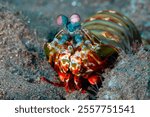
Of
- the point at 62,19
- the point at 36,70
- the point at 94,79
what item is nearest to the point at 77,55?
the point at 94,79

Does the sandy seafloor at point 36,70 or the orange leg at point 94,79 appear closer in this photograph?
the sandy seafloor at point 36,70

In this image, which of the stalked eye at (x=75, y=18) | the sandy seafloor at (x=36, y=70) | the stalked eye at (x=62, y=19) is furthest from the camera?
the stalked eye at (x=62, y=19)

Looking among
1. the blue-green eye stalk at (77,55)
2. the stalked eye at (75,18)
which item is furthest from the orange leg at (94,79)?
the stalked eye at (75,18)

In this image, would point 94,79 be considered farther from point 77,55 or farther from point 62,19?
point 62,19

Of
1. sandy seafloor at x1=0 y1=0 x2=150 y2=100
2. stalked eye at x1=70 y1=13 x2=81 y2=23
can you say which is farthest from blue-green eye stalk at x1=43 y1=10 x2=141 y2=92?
sandy seafloor at x1=0 y1=0 x2=150 y2=100

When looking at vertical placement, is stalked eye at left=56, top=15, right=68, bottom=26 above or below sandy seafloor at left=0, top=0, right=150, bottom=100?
above

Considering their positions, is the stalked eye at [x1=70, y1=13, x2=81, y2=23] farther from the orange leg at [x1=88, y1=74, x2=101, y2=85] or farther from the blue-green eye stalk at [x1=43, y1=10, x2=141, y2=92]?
the orange leg at [x1=88, y1=74, x2=101, y2=85]

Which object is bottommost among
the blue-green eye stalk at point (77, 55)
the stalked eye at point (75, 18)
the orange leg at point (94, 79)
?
the orange leg at point (94, 79)

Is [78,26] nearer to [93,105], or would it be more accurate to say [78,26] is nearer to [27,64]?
[27,64]

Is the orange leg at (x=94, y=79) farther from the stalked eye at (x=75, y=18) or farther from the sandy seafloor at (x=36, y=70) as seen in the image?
the stalked eye at (x=75, y=18)

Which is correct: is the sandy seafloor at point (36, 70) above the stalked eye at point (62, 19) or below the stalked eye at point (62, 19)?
below

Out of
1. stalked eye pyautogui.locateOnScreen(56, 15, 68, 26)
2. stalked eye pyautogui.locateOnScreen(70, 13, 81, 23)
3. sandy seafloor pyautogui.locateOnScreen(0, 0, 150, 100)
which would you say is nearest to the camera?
sandy seafloor pyautogui.locateOnScreen(0, 0, 150, 100)
